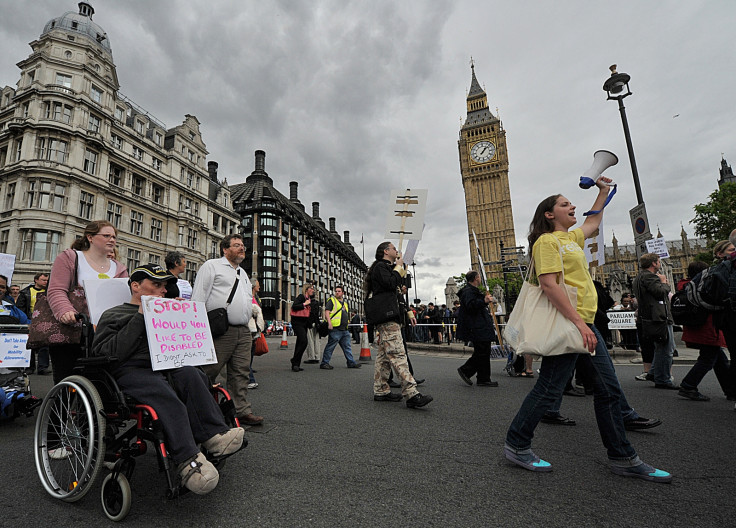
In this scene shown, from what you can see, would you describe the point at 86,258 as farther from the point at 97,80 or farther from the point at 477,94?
the point at 477,94

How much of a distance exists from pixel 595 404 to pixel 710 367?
3.51 meters

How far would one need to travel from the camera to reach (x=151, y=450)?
3068 millimetres

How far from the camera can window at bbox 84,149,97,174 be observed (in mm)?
27359

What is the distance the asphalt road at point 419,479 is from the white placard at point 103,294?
3.81 ft

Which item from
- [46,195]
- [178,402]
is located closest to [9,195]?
[46,195]

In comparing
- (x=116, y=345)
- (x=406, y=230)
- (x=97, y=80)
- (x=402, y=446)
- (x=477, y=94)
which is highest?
(x=477, y=94)

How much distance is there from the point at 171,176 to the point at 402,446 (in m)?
39.4

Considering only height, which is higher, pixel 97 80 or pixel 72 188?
pixel 97 80

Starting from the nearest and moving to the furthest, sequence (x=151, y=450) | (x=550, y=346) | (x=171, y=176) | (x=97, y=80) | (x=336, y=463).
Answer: (x=550, y=346) → (x=336, y=463) → (x=151, y=450) → (x=97, y=80) → (x=171, y=176)

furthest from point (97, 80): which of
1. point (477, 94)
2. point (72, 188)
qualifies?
point (477, 94)

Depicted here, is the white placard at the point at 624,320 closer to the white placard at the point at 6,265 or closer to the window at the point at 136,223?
the white placard at the point at 6,265

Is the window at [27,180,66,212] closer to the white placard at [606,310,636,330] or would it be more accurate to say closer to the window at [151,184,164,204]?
the window at [151,184,164,204]

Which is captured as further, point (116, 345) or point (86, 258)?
point (86, 258)

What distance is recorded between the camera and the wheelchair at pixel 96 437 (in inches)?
77.5
